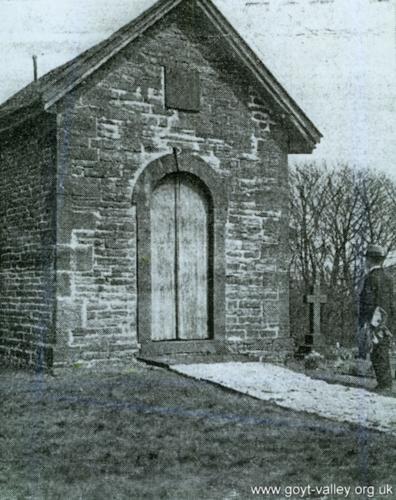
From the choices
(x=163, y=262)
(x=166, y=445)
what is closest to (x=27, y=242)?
(x=163, y=262)

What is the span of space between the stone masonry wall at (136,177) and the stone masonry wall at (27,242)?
38 centimetres

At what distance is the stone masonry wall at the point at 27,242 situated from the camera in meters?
12.2

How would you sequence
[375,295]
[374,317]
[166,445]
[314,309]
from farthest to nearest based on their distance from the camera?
[314,309] < [375,295] < [374,317] < [166,445]

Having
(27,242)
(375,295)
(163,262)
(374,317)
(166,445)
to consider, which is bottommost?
(166,445)

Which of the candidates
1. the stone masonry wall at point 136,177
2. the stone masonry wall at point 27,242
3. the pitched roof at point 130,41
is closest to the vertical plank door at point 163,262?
the stone masonry wall at point 136,177

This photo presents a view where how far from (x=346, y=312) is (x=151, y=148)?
16.8 meters

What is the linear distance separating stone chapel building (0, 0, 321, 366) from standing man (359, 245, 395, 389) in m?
2.84

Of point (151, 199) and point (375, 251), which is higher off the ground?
point (151, 199)

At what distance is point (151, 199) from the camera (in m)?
12.9

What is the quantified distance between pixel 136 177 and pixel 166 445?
6090 millimetres

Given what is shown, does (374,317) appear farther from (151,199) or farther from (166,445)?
(166,445)

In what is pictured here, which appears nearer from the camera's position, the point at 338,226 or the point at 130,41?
the point at 130,41

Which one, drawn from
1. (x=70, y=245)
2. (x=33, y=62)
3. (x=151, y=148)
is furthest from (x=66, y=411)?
(x=33, y=62)

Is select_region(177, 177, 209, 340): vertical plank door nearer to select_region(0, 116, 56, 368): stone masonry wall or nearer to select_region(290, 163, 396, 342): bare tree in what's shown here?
select_region(0, 116, 56, 368): stone masonry wall
